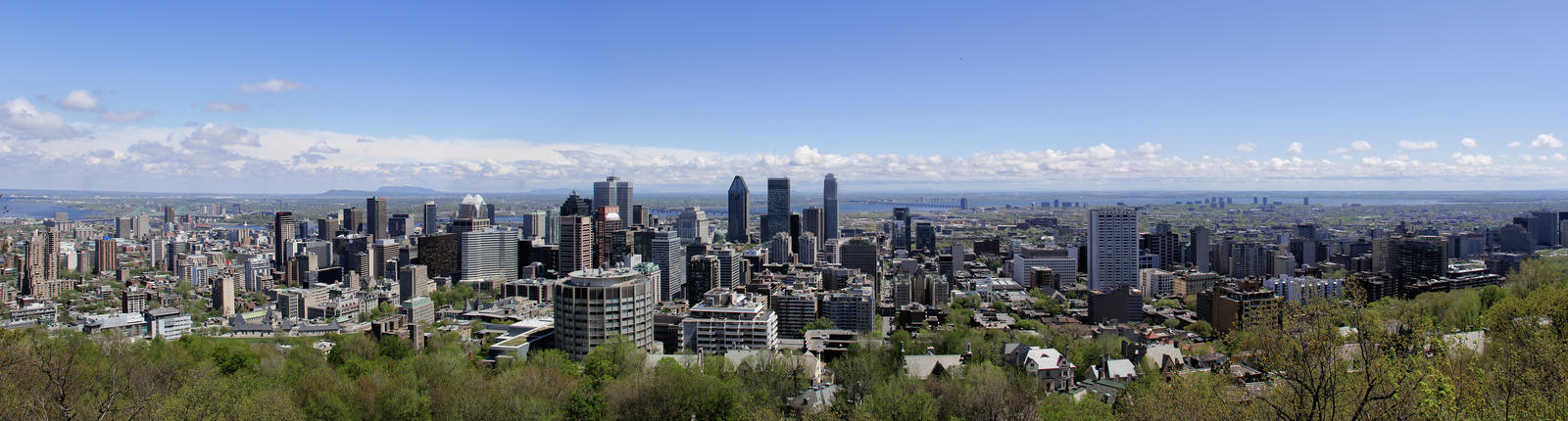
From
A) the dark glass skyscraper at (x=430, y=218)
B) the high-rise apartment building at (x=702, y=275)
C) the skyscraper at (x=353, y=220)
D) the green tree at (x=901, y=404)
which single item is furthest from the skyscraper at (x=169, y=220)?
the green tree at (x=901, y=404)

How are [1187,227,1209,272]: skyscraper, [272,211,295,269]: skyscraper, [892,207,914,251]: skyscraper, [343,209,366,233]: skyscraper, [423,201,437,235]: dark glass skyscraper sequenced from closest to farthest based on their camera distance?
[1187,227,1209,272]: skyscraper → [272,211,295,269]: skyscraper → [892,207,914,251]: skyscraper → [343,209,366,233]: skyscraper → [423,201,437,235]: dark glass skyscraper

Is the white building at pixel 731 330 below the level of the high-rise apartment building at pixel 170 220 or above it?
below

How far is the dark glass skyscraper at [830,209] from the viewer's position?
79.3 m

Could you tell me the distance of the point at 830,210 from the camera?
271 ft

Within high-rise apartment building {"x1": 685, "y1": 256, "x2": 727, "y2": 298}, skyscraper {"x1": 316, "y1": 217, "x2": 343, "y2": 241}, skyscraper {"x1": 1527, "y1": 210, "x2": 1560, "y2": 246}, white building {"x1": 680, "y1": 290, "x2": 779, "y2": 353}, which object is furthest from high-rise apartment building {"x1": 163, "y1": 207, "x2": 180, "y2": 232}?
skyscraper {"x1": 1527, "y1": 210, "x2": 1560, "y2": 246}

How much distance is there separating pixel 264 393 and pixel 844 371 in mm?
10242

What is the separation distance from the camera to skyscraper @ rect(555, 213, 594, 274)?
4550 cm

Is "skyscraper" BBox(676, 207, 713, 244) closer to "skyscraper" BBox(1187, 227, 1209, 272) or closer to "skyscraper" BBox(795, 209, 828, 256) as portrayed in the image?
Result: "skyscraper" BBox(795, 209, 828, 256)

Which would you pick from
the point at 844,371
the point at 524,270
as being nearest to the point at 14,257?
the point at 524,270

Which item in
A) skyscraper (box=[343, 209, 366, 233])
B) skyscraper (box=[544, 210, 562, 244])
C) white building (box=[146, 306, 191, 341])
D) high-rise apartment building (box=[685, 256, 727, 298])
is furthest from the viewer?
skyscraper (box=[343, 209, 366, 233])

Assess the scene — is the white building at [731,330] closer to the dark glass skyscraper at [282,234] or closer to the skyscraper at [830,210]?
the dark glass skyscraper at [282,234]

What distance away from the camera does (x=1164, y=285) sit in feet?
131

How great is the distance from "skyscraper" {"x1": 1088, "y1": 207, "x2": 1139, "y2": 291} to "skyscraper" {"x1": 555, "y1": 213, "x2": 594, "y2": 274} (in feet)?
87.2

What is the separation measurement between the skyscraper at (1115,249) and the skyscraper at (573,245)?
26583 mm
